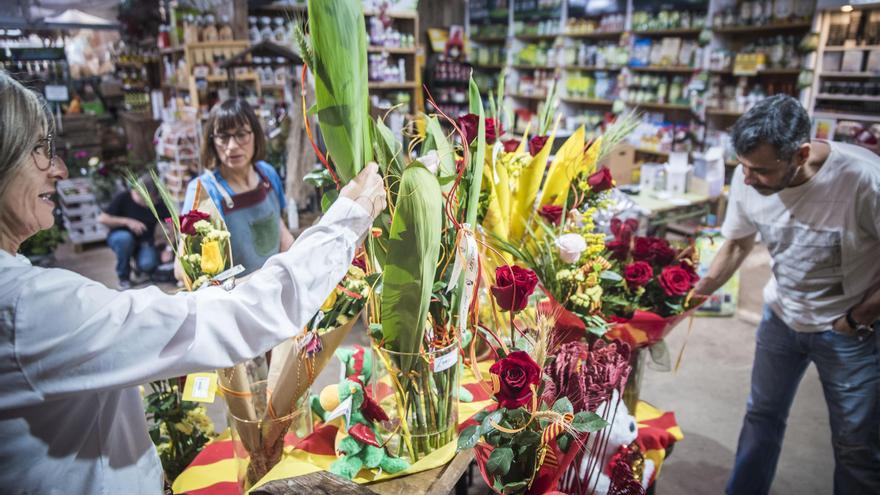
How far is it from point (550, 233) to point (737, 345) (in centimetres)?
279

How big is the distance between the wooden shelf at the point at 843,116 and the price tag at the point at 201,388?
4919 millimetres

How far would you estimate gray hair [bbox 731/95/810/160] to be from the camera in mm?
1578

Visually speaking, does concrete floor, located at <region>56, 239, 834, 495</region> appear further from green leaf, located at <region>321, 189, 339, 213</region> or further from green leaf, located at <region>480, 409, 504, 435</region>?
green leaf, located at <region>321, 189, 339, 213</region>

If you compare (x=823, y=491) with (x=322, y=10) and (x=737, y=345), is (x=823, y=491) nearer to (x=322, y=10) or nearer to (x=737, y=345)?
(x=737, y=345)

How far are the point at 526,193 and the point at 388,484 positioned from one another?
2.71 ft

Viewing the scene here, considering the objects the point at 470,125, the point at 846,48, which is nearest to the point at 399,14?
the point at 846,48

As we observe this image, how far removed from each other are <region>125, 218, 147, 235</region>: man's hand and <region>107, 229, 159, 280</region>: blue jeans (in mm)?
44

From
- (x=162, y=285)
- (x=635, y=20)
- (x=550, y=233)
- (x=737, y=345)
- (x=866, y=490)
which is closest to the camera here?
(x=550, y=233)

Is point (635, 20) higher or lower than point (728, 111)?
higher

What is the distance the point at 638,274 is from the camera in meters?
1.38

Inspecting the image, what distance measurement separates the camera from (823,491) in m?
2.38

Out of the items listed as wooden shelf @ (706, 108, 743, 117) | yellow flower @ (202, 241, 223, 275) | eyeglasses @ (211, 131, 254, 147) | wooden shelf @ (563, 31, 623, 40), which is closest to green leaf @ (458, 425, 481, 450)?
yellow flower @ (202, 241, 223, 275)

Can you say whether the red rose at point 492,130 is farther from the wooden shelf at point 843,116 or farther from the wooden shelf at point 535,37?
the wooden shelf at point 535,37

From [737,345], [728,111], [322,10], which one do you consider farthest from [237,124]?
[728,111]
